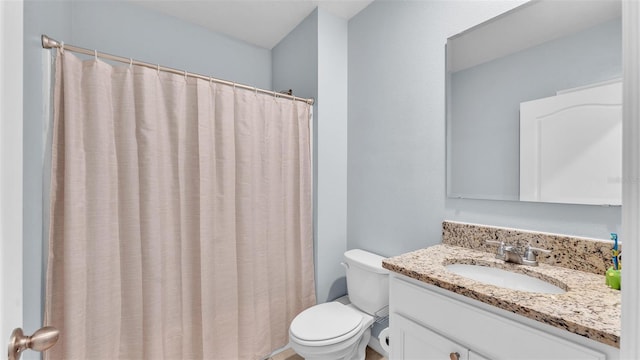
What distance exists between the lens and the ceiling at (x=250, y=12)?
184cm

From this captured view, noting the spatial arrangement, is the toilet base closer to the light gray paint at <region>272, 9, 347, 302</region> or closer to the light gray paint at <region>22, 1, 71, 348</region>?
the light gray paint at <region>272, 9, 347, 302</region>

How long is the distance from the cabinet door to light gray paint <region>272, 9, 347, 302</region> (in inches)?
36.1

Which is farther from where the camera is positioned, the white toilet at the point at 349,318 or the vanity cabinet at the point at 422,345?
the white toilet at the point at 349,318

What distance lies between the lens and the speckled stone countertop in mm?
636

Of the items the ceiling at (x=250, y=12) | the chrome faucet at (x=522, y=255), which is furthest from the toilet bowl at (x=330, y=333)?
the ceiling at (x=250, y=12)

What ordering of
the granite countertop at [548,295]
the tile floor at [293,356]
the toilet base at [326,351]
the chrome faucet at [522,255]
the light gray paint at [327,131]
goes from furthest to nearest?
1. the light gray paint at [327,131]
2. the tile floor at [293,356]
3. the toilet base at [326,351]
4. the chrome faucet at [522,255]
5. the granite countertop at [548,295]

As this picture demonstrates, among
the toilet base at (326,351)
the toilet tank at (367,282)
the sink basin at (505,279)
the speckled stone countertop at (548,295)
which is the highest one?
the speckled stone countertop at (548,295)

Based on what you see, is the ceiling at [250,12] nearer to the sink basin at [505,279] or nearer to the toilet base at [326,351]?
the sink basin at [505,279]

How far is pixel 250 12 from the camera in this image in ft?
6.36

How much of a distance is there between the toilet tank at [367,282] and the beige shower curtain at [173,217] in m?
0.37

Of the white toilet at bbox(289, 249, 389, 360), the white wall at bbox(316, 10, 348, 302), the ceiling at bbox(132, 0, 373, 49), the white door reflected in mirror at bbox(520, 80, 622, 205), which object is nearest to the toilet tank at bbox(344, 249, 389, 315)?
the white toilet at bbox(289, 249, 389, 360)

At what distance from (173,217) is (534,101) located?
1.84 m
